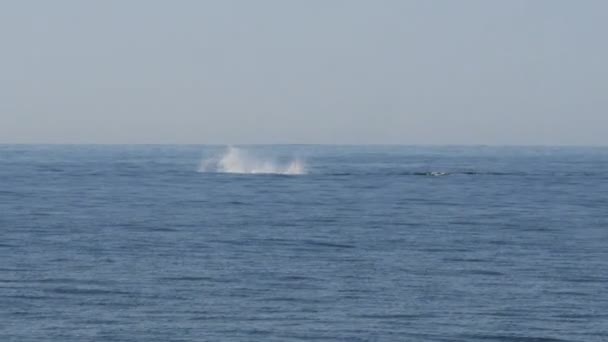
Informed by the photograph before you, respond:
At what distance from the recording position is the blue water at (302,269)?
3462 cm

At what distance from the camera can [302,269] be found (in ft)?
150

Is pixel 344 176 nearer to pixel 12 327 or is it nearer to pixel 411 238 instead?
pixel 411 238

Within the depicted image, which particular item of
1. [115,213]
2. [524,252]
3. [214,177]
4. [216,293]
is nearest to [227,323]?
[216,293]

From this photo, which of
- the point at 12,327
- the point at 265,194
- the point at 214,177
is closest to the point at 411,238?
the point at 12,327

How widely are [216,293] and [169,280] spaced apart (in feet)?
10.4

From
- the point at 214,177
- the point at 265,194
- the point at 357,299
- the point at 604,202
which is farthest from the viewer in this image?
the point at 214,177

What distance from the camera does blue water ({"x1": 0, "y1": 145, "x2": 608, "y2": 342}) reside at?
34625 mm

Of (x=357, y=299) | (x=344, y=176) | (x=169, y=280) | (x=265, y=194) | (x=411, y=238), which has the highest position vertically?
(x=344, y=176)

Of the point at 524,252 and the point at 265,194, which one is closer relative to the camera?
the point at 524,252

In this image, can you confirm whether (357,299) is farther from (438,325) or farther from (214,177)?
(214,177)

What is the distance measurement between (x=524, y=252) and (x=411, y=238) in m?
7.21

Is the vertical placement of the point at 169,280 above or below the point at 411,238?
below

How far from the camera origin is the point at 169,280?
42688 millimetres

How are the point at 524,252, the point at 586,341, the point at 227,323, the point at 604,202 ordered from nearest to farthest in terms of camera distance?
1. the point at 586,341
2. the point at 227,323
3. the point at 524,252
4. the point at 604,202
